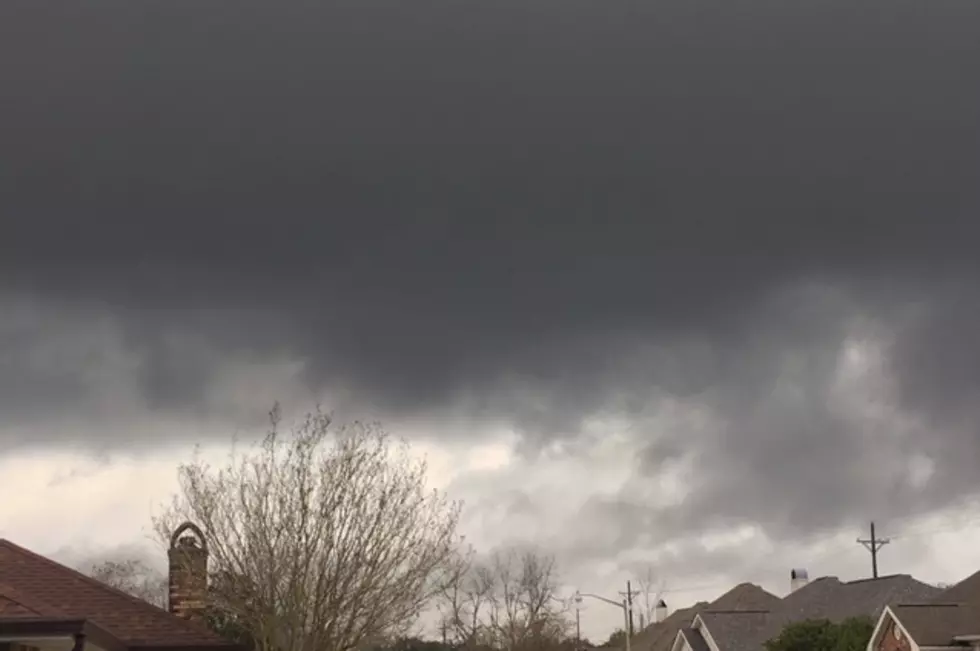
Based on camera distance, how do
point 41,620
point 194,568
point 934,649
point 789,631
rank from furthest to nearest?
point 789,631 < point 934,649 < point 194,568 < point 41,620

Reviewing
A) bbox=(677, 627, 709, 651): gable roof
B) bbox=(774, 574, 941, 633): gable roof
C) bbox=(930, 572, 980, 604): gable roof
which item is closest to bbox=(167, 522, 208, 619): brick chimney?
bbox=(930, 572, 980, 604): gable roof

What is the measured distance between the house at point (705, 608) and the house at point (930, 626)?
29008 mm

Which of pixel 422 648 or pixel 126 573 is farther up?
pixel 126 573

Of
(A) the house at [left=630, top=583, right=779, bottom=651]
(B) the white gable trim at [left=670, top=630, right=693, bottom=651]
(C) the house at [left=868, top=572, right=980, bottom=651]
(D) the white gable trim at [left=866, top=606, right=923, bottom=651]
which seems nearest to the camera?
(C) the house at [left=868, top=572, right=980, bottom=651]

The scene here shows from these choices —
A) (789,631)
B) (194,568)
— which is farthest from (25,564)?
(789,631)

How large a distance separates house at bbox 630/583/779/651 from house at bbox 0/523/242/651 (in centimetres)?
6103

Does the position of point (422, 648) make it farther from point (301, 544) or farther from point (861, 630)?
point (301, 544)

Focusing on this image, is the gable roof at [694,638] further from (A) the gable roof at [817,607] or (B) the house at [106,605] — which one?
(B) the house at [106,605]

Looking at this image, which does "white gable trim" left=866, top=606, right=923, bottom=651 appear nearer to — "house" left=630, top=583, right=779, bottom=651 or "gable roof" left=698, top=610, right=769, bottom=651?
"gable roof" left=698, top=610, right=769, bottom=651

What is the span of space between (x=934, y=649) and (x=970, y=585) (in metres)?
6.95

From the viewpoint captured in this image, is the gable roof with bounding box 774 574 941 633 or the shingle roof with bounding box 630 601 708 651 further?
the shingle roof with bounding box 630 601 708 651

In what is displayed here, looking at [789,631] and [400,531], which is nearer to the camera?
[400,531]

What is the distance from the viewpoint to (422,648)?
6912 centimetres

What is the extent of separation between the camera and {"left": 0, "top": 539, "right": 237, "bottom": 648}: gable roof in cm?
2628
